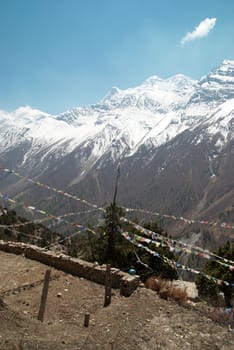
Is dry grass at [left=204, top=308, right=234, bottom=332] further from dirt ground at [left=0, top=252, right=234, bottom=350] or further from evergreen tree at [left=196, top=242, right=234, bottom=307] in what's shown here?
evergreen tree at [left=196, top=242, right=234, bottom=307]

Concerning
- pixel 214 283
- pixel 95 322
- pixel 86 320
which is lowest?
pixel 214 283

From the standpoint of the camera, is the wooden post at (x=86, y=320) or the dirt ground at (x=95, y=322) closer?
the dirt ground at (x=95, y=322)

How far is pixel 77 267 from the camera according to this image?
16.4 m

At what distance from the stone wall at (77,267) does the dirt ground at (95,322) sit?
43 centimetres

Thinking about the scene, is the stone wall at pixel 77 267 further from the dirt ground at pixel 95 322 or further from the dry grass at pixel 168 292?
the dry grass at pixel 168 292

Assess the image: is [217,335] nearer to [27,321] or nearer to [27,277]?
[27,321]

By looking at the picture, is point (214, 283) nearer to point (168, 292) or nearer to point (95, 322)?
point (168, 292)

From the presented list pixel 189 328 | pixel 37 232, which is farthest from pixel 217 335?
pixel 37 232

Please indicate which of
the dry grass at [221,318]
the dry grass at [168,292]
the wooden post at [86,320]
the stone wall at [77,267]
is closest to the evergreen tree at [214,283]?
the dry grass at [168,292]

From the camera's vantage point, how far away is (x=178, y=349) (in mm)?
9883

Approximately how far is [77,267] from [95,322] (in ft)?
16.9

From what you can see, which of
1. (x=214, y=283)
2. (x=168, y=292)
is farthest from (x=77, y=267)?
(x=214, y=283)

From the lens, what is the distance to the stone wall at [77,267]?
1418 cm

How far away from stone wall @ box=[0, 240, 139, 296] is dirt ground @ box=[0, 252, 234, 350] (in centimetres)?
43
